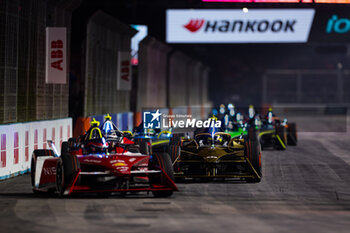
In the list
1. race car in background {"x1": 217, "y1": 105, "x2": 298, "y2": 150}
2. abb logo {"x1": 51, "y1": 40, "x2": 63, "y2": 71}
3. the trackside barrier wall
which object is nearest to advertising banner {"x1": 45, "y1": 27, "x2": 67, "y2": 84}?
abb logo {"x1": 51, "y1": 40, "x2": 63, "y2": 71}

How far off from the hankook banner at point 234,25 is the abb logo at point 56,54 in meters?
23.3

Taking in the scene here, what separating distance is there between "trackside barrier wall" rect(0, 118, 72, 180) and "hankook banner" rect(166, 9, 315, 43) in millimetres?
24140

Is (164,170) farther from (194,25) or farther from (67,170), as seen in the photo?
(194,25)

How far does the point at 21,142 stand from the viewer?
55.7 feet

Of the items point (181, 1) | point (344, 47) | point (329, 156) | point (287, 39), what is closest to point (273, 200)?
point (329, 156)

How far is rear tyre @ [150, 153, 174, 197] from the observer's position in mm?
12773

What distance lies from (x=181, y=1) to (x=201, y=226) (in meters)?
50.2

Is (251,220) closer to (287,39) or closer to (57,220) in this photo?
(57,220)

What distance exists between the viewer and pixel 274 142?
86.2 ft

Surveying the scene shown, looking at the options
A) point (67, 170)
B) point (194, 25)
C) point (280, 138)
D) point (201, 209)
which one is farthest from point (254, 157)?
point (194, 25)

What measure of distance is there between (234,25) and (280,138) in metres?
17.6

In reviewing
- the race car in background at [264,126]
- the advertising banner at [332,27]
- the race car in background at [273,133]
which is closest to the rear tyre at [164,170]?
the race car in background at [264,126]

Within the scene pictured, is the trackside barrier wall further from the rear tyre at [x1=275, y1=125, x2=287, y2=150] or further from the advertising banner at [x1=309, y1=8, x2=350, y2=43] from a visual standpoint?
the advertising banner at [x1=309, y1=8, x2=350, y2=43]

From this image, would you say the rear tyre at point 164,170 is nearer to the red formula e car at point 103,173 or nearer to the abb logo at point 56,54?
the red formula e car at point 103,173
